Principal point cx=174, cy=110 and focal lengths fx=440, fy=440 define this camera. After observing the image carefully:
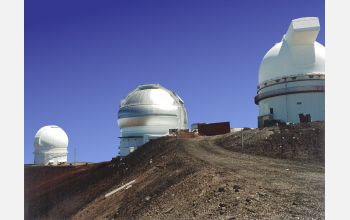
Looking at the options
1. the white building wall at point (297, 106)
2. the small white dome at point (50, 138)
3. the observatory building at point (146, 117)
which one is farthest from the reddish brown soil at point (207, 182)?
the small white dome at point (50, 138)

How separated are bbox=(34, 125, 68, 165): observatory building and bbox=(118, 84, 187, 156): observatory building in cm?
1663

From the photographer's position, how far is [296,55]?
109 ft

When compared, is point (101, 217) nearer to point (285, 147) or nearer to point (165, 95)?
point (285, 147)

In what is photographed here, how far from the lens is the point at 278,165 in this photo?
827 inches

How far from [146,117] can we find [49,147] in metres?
21.2

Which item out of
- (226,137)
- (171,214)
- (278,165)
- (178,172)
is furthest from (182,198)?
(226,137)

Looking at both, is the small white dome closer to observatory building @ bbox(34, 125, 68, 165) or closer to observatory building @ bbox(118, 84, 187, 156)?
observatory building @ bbox(34, 125, 68, 165)

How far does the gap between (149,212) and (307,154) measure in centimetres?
966

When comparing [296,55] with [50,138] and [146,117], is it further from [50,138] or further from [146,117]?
[50,138]

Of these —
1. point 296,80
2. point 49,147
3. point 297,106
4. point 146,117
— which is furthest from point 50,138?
point 296,80

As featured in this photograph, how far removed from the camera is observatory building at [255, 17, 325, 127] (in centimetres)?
3300

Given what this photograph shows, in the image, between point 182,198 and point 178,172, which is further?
point 178,172

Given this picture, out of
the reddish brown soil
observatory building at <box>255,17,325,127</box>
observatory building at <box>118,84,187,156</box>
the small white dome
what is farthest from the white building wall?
the small white dome

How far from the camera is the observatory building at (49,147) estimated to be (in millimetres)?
58750
